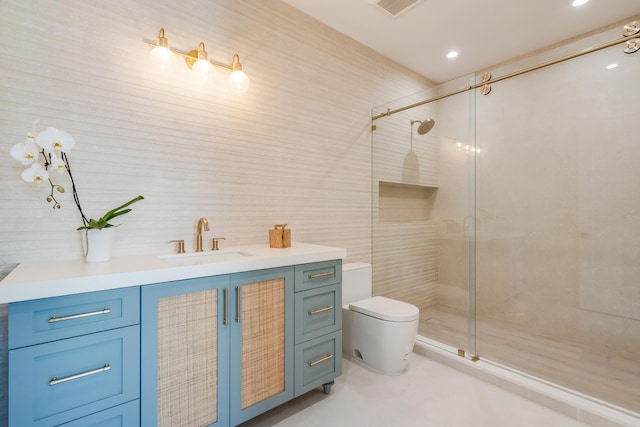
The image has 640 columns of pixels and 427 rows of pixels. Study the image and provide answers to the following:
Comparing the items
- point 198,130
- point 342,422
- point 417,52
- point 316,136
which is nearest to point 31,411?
point 342,422

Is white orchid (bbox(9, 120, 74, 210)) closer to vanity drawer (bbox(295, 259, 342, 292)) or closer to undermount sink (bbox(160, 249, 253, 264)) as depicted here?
undermount sink (bbox(160, 249, 253, 264))

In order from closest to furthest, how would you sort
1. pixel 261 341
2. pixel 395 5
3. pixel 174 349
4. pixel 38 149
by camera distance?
pixel 174 349 → pixel 38 149 → pixel 261 341 → pixel 395 5

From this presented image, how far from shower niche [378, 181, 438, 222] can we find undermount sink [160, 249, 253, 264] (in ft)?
4.93

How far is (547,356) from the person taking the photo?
2199 millimetres

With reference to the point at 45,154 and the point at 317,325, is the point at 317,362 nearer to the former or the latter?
the point at 317,325

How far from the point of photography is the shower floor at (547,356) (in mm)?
1796

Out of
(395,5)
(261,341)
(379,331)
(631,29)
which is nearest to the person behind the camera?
(261,341)

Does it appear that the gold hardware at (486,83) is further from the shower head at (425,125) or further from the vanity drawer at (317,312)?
the vanity drawer at (317,312)

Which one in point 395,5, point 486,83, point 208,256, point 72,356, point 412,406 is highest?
point 395,5

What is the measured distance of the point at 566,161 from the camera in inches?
95.9

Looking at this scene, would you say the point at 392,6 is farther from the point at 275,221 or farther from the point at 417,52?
the point at 275,221

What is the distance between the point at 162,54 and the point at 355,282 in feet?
6.47

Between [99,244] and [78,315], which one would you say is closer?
[78,315]

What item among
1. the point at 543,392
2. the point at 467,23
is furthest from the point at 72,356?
the point at 467,23
